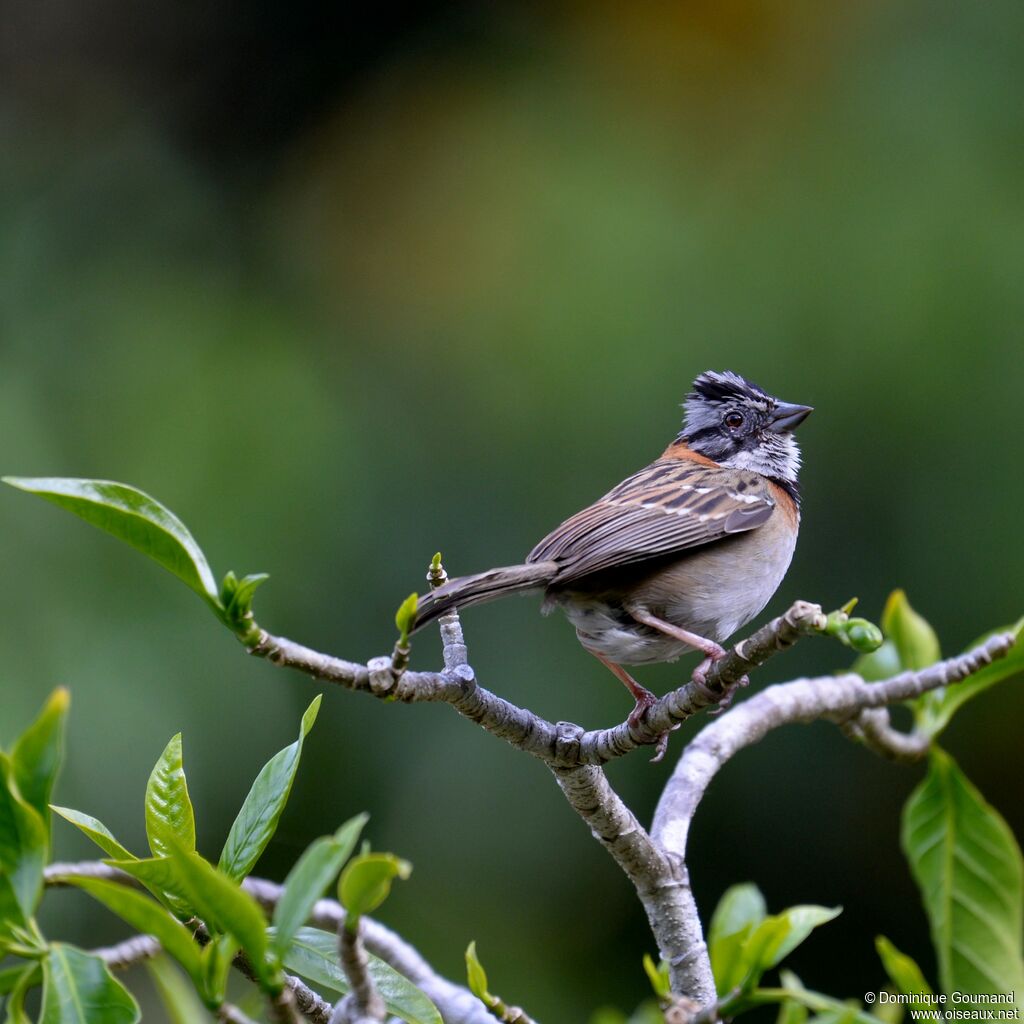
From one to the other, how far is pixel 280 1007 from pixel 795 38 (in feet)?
18.8

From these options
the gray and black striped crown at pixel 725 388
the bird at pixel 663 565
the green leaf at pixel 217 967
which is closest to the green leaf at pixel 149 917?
the green leaf at pixel 217 967

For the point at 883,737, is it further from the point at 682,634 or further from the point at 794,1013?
the point at 794,1013

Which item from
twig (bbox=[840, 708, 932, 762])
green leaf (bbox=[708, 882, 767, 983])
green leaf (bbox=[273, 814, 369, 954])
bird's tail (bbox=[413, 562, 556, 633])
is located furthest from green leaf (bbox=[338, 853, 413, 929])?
twig (bbox=[840, 708, 932, 762])

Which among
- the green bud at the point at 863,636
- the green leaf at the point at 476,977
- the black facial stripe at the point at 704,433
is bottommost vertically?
the green leaf at the point at 476,977

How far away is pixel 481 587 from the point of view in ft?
8.30

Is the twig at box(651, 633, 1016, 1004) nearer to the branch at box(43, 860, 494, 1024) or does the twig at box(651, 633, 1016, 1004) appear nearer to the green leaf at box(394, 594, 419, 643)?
the branch at box(43, 860, 494, 1024)

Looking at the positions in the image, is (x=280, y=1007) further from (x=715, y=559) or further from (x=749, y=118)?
(x=749, y=118)

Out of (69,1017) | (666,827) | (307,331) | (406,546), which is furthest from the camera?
(307,331)

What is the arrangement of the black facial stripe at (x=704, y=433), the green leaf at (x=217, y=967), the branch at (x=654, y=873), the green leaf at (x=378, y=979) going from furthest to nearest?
the black facial stripe at (x=704, y=433) → the branch at (x=654, y=873) → the green leaf at (x=378, y=979) → the green leaf at (x=217, y=967)

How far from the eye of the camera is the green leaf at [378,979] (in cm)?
162

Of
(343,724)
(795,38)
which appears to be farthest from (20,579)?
(795,38)

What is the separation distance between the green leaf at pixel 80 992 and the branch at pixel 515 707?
48cm

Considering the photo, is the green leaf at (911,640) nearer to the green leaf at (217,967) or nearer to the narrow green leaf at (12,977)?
the green leaf at (217,967)

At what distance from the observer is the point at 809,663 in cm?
474
